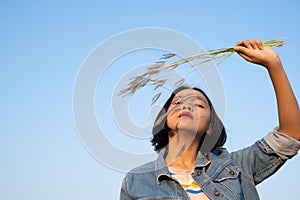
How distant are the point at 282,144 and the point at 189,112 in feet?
2.74

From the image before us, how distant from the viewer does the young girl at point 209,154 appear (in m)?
5.09

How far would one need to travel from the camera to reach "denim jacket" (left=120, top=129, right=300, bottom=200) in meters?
5.12

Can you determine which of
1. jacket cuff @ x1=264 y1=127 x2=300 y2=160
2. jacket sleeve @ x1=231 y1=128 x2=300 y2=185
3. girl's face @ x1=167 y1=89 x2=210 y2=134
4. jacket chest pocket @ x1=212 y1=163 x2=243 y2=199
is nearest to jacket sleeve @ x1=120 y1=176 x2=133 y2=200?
girl's face @ x1=167 y1=89 x2=210 y2=134

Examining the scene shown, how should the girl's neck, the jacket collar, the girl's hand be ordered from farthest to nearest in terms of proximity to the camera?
the girl's neck
the jacket collar
the girl's hand

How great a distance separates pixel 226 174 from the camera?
207 inches

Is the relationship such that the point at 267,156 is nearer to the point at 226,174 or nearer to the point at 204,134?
the point at 226,174

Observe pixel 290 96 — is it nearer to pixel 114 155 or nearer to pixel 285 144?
pixel 285 144

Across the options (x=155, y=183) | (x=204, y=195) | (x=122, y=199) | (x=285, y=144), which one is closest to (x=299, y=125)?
(x=285, y=144)

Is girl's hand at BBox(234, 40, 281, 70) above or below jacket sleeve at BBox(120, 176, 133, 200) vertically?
above

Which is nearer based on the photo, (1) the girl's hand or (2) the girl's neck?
(1) the girl's hand

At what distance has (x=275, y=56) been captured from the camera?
5129 millimetres

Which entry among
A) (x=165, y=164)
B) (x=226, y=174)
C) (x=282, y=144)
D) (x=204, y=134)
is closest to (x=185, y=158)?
(x=165, y=164)

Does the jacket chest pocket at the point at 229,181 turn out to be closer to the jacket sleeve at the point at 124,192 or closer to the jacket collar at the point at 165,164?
the jacket collar at the point at 165,164

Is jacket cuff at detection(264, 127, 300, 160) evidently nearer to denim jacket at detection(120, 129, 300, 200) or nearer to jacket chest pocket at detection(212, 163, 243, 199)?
denim jacket at detection(120, 129, 300, 200)
